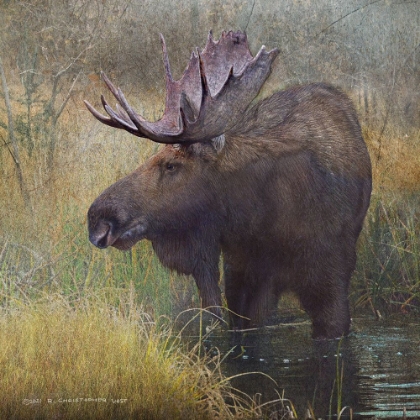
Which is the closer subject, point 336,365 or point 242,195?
point 336,365

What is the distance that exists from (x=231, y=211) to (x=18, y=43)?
1.57m

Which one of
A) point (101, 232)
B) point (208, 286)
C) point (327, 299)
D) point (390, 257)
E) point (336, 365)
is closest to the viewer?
point (336, 365)

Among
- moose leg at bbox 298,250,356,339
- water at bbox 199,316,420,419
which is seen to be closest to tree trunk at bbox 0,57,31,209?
water at bbox 199,316,420,419

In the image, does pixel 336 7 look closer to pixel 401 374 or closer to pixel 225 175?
pixel 225 175

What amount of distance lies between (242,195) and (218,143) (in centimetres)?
31

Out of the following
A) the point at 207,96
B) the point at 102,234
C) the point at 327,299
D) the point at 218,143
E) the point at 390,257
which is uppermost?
the point at 207,96

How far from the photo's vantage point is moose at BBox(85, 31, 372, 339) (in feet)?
19.4

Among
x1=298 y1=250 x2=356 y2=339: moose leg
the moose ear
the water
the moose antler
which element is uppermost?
the moose antler

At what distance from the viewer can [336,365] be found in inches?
225

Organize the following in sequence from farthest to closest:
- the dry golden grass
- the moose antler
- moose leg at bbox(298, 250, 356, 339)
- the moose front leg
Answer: moose leg at bbox(298, 250, 356, 339) → the moose front leg → the moose antler → the dry golden grass

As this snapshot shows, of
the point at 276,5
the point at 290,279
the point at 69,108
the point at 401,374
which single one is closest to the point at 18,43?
the point at 69,108

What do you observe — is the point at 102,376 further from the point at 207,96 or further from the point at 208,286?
the point at 207,96

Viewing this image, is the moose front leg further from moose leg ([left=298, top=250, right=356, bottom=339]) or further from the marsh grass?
the marsh grass

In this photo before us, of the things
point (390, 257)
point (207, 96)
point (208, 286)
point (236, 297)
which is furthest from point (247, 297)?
point (207, 96)
